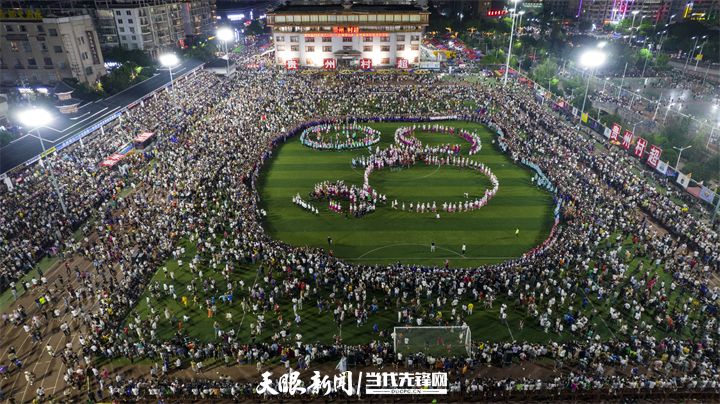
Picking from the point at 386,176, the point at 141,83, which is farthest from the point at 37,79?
the point at 386,176

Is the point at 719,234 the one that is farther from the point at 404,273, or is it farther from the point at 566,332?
the point at 404,273

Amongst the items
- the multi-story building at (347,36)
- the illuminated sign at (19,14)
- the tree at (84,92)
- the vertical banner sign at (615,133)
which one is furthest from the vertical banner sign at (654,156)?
the illuminated sign at (19,14)

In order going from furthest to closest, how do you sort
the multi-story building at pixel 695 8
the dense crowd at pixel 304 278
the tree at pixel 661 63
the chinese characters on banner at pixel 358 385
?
1. the multi-story building at pixel 695 8
2. the tree at pixel 661 63
3. the dense crowd at pixel 304 278
4. the chinese characters on banner at pixel 358 385

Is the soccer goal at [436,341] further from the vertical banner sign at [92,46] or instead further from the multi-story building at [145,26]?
the multi-story building at [145,26]

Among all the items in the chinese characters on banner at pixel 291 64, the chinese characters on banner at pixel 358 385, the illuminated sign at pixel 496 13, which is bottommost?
the chinese characters on banner at pixel 358 385

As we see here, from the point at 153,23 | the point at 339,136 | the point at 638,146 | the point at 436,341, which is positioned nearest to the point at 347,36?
the point at 339,136
